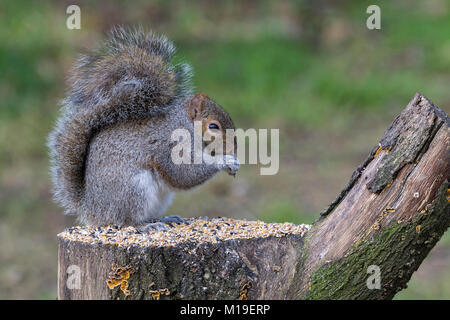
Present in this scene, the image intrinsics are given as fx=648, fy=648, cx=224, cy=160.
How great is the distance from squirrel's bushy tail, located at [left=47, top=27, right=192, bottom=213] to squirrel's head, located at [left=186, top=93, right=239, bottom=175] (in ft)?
0.29

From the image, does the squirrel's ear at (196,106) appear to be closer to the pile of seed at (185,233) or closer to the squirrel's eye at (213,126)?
the squirrel's eye at (213,126)

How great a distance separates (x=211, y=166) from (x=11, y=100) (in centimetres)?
294

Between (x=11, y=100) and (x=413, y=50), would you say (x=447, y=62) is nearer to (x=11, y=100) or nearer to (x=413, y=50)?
(x=413, y=50)

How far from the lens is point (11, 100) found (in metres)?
4.61

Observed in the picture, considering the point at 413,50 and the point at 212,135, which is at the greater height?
the point at 413,50

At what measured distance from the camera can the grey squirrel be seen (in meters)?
1.93

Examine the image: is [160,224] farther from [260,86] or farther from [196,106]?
[260,86]

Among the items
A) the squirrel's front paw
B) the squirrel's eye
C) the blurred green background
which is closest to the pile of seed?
the squirrel's front paw

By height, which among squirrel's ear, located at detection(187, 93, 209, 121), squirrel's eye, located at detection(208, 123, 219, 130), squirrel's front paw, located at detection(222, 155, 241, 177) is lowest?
squirrel's front paw, located at detection(222, 155, 241, 177)

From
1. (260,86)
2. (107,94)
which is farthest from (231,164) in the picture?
(260,86)

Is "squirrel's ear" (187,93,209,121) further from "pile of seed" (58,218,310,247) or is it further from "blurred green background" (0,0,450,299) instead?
"blurred green background" (0,0,450,299)

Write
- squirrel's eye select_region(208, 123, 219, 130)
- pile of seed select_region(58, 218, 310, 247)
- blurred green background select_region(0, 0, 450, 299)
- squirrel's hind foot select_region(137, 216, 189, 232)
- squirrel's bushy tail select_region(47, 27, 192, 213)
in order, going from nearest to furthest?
pile of seed select_region(58, 218, 310, 247)
squirrel's hind foot select_region(137, 216, 189, 232)
squirrel's bushy tail select_region(47, 27, 192, 213)
squirrel's eye select_region(208, 123, 219, 130)
blurred green background select_region(0, 0, 450, 299)
